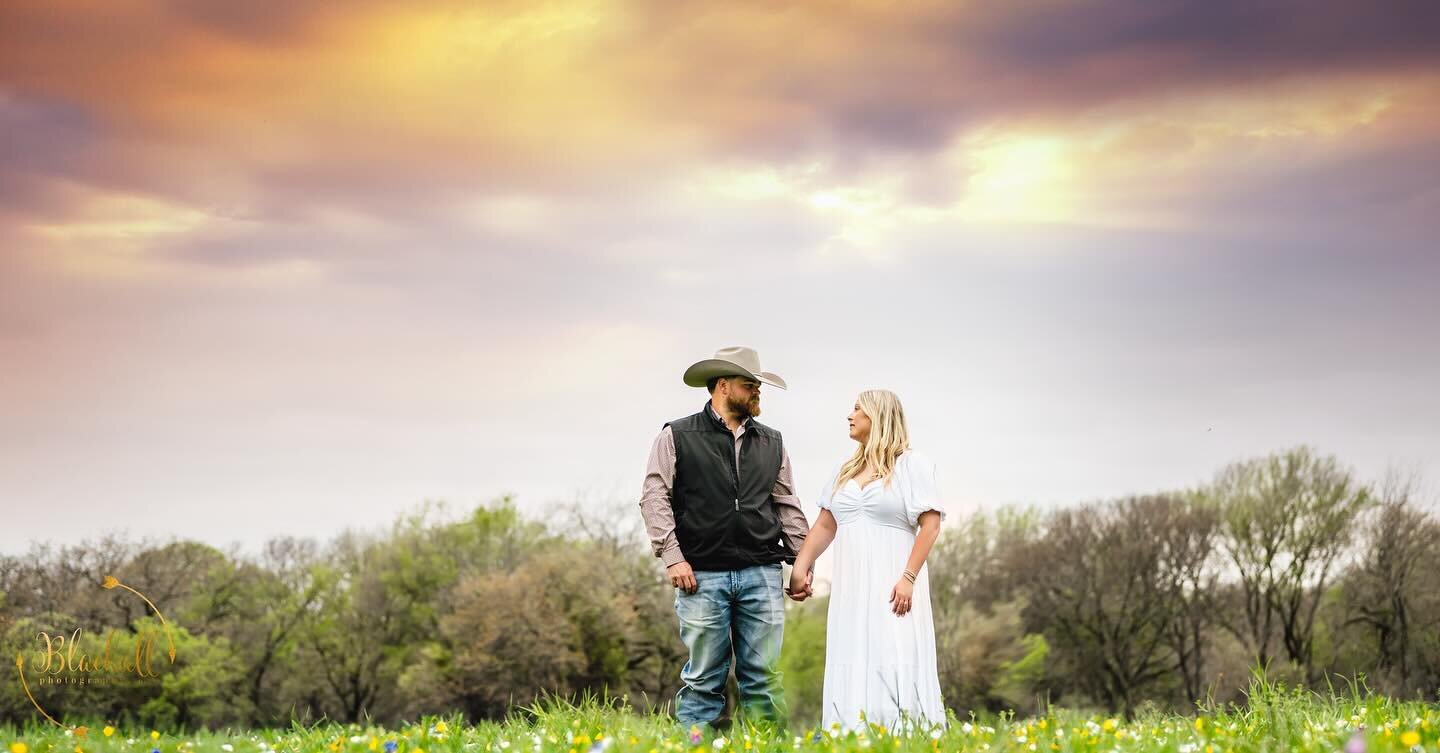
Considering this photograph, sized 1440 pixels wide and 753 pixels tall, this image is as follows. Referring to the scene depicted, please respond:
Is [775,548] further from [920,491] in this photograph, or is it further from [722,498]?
[920,491]

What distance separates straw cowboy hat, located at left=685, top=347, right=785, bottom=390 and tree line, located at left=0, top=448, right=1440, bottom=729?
3598 centimetres

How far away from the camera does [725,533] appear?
25.2 feet

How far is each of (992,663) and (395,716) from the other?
26571 mm

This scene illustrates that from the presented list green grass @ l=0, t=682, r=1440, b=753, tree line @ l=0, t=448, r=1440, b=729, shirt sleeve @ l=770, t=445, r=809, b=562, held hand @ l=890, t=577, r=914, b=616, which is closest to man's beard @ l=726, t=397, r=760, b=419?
shirt sleeve @ l=770, t=445, r=809, b=562

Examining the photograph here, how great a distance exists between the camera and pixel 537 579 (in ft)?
157

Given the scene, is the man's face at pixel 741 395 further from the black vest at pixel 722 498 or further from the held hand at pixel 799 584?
the held hand at pixel 799 584

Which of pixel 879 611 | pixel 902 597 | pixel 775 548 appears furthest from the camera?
pixel 775 548

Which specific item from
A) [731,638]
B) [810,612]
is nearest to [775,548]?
[731,638]

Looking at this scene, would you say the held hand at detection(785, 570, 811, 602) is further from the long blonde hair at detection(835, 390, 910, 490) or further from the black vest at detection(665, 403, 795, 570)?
the long blonde hair at detection(835, 390, 910, 490)

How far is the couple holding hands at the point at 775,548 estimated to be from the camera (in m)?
7.25

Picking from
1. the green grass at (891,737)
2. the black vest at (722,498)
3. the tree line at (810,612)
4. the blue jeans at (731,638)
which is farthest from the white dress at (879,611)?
the tree line at (810,612)

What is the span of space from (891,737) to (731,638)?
9.09 ft

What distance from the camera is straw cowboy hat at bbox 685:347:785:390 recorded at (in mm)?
7961

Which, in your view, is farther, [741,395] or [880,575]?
[741,395]
